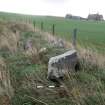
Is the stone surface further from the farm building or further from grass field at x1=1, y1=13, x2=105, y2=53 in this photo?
the farm building

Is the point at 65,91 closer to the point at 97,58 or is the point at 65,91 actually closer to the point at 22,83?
the point at 22,83

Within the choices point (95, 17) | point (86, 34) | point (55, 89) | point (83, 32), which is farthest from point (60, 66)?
point (95, 17)

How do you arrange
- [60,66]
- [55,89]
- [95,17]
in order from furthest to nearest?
[95,17], [60,66], [55,89]

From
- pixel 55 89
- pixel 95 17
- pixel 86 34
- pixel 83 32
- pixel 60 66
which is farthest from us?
pixel 95 17

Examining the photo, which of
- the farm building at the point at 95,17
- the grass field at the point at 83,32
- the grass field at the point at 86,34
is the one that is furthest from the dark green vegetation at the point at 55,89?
the farm building at the point at 95,17

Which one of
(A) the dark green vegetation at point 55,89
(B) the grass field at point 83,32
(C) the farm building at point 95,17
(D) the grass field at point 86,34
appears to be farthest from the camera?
(C) the farm building at point 95,17

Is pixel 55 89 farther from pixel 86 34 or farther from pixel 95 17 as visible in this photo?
pixel 95 17

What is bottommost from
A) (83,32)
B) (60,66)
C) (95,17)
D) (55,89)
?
(95,17)

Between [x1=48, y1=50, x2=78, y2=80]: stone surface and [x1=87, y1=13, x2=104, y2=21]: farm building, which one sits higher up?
[x1=48, y1=50, x2=78, y2=80]: stone surface

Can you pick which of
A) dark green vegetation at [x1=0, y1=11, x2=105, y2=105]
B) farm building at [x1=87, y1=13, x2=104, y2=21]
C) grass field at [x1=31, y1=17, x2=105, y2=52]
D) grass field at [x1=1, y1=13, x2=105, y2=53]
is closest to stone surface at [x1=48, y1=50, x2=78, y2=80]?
dark green vegetation at [x1=0, y1=11, x2=105, y2=105]

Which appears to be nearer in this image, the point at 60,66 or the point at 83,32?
the point at 60,66

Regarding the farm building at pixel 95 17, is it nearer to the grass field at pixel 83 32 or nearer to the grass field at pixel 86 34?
the grass field at pixel 83 32

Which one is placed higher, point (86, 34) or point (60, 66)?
point (60, 66)

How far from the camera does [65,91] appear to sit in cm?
631
